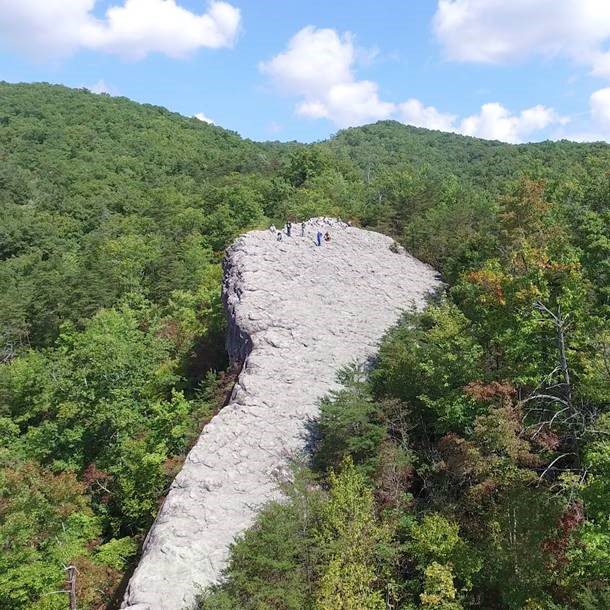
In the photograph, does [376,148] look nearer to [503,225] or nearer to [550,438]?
[503,225]

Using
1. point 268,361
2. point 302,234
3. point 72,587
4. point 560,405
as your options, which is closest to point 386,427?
point 560,405

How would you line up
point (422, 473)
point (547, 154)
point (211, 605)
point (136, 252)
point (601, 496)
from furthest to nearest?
point (547, 154) < point (136, 252) < point (422, 473) < point (211, 605) < point (601, 496)

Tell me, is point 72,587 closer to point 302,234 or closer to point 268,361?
point 268,361

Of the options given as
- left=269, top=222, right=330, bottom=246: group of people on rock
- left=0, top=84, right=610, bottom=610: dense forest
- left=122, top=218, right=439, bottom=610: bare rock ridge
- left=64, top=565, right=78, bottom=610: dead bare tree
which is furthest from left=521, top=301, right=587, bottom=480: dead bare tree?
left=269, top=222, right=330, bottom=246: group of people on rock

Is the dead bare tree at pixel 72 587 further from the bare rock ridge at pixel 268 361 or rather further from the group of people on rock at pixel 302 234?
the group of people on rock at pixel 302 234

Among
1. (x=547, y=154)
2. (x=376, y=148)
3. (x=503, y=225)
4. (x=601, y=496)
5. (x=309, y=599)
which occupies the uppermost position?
(x=376, y=148)

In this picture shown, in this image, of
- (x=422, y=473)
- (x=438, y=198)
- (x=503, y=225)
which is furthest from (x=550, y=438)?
(x=438, y=198)

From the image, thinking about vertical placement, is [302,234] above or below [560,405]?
above

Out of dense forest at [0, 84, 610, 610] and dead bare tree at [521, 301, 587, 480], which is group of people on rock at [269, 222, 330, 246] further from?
dead bare tree at [521, 301, 587, 480]
